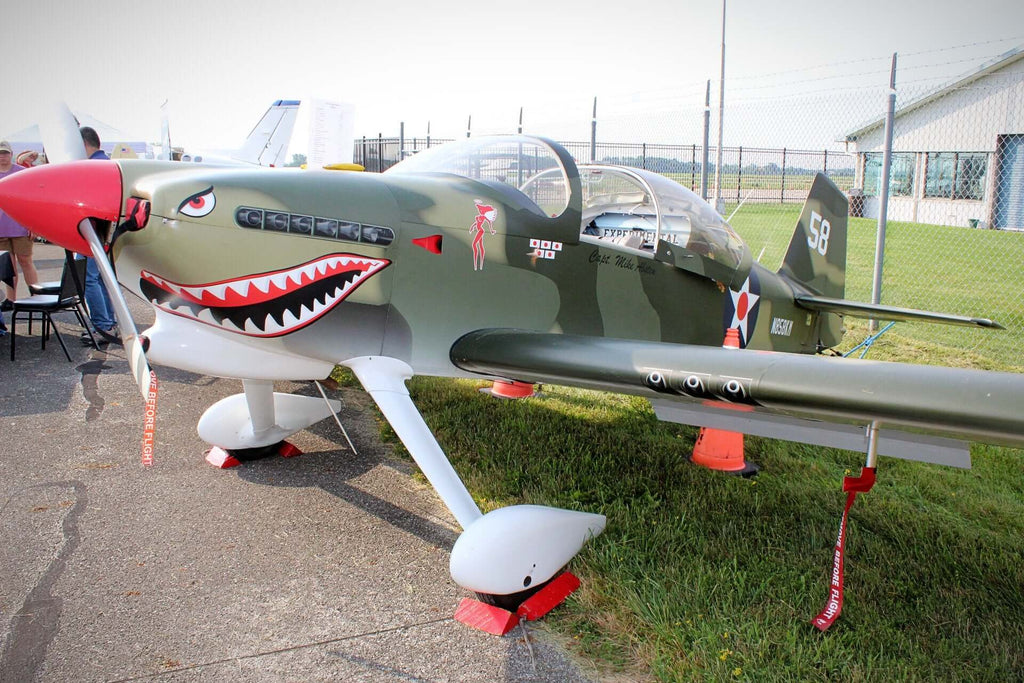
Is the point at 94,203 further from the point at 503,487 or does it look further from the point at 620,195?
the point at 620,195

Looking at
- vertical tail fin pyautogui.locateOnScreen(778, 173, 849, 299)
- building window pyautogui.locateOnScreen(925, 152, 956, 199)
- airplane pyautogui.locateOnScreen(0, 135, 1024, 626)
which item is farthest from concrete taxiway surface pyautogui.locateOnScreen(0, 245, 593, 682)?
building window pyautogui.locateOnScreen(925, 152, 956, 199)

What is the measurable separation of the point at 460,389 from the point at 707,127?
4874 millimetres

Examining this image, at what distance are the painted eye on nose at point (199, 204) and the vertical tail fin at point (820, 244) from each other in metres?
4.59

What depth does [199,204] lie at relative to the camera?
130 inches

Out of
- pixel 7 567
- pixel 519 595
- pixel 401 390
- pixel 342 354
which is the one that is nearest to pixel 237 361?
pixel 342 354

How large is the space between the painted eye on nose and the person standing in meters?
4.88

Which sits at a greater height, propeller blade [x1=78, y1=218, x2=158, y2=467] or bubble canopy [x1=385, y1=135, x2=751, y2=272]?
bubble canopy [x1=385, y1=135, x2=751, y2=272]

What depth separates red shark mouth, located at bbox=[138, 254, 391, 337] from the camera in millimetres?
3400

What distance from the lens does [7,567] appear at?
11.2ft

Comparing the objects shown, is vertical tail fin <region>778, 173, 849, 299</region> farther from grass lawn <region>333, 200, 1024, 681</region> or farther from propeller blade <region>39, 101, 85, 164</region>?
propeller blade <region>39, 101, 85, 164</region>

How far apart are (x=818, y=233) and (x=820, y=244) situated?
0.11 metres

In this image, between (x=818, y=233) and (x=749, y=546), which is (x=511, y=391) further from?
(x=818, y=233)

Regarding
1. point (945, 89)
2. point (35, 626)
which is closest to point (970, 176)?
point (945, 89)

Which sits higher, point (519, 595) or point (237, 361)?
point (237, 361)
